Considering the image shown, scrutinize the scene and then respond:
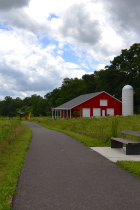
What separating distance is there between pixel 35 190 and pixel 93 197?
133 centimetres

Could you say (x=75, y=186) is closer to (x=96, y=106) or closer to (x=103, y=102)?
(x=96, y=106)

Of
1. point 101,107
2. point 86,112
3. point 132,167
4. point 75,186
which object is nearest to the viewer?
point 75,186

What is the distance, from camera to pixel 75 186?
18.5 ft

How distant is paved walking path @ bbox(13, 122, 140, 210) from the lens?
4.57 meters

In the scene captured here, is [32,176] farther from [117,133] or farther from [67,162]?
[117,133]

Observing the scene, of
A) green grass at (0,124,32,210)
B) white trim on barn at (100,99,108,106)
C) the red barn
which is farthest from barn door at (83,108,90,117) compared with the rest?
green grass at (0,124,32,210)

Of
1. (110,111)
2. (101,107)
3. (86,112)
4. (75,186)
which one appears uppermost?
(101,107)

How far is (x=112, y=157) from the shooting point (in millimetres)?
9367

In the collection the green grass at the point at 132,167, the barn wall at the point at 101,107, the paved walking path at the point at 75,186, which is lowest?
the paved walking path at the point at 75,186

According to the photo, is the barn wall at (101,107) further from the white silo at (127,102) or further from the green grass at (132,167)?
the green grass at (132,167)

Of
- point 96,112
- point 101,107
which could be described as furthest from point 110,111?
point 96,112

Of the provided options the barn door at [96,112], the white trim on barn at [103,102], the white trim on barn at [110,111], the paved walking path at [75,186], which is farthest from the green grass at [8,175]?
the white trim on barn at [110,111]

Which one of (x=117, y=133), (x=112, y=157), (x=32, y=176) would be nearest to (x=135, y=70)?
(x=117, y=133)

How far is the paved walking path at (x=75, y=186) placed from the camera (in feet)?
15.0
